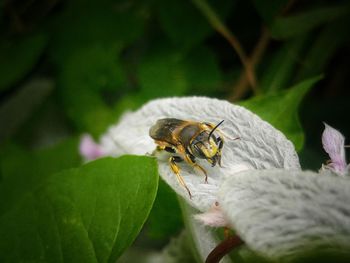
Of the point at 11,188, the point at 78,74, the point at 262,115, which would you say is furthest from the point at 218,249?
the point at 78,74

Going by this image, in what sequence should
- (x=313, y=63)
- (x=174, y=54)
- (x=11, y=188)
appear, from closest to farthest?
(x=11, y=188), (x=313, y=63), (x=174, y=54)

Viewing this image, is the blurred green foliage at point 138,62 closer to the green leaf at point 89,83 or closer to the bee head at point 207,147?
the green leaf at point 89,83

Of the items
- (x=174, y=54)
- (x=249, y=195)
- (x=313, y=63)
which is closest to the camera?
(x=249, y=195)

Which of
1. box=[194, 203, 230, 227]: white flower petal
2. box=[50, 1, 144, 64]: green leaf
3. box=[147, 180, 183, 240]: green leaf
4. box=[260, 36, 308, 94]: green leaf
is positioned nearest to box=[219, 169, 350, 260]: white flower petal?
box=[194, 203, 230, 227]: white flower petal

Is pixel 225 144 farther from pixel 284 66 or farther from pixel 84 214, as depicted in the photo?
pixel 284 66

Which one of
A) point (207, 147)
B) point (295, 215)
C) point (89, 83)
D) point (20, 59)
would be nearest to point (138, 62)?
point (89, 83)

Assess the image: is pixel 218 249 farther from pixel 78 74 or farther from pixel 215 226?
pixel 78 74

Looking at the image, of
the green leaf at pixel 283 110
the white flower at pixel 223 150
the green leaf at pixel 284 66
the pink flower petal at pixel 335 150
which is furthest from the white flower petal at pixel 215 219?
the green leaf at pixel 284 66
